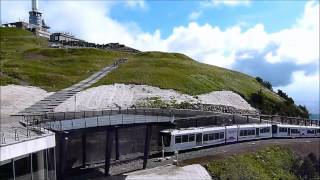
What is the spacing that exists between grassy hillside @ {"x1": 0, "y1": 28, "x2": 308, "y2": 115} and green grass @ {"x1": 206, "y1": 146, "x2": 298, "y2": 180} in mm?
27217

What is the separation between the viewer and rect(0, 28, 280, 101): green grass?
3300 inches

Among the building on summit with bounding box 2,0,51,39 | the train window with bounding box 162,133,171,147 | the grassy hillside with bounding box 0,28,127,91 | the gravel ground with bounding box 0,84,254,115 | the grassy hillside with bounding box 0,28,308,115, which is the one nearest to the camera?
the train window with bounding box 162,133,171,147

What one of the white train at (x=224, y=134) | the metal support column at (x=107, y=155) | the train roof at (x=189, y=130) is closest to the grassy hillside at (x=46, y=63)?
the train roof at (x=189, y=130)

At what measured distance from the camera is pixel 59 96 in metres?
72.5

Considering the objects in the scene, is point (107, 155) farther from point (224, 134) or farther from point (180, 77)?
point (180, 77)

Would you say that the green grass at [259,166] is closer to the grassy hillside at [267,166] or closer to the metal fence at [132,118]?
the grassy hillside at [267,166]

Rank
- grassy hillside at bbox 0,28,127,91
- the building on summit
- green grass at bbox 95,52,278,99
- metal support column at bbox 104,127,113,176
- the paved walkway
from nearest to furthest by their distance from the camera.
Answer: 1. metal support column at bbox 104,127,113,176
2. the paved walkway
3. grassy hillside at bbox 0,28,127,91
4. green grass at bbox 95,52,278,99
5. the building on summit

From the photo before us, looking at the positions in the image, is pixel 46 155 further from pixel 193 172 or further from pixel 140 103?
pixel 140 103

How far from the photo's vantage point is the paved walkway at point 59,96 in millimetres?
63312

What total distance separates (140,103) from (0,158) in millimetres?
47198

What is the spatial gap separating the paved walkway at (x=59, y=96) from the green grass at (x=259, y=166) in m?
24.2

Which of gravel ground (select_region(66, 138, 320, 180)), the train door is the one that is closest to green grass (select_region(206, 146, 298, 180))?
gravel ground (select_region(66, 138, 320, 180))

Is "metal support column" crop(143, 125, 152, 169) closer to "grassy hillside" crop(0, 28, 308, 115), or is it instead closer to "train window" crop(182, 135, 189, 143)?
"train window" crop(182, 135, 189, 143)

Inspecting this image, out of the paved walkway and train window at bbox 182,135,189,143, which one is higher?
the paved walkway
